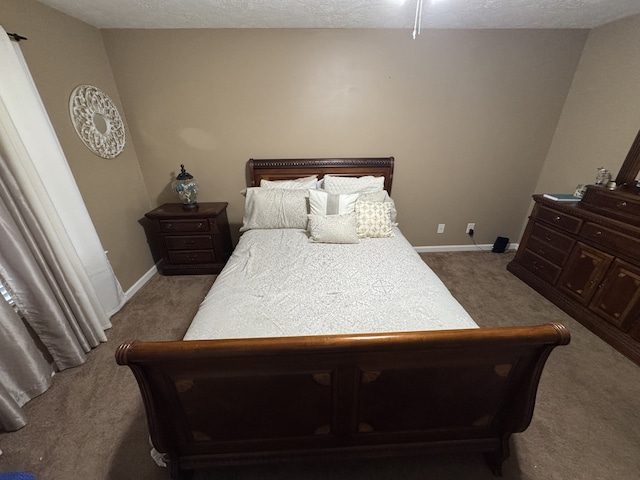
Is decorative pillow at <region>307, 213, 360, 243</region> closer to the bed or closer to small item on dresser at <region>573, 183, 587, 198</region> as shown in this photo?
the bed

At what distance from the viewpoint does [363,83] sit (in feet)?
8.00

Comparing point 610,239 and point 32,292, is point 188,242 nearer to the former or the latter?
point 32,292

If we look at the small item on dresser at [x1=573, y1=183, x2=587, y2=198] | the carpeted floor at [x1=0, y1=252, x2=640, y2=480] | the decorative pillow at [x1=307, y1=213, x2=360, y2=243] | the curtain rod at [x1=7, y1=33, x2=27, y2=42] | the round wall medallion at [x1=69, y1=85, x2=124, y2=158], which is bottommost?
the carpeted floor at [x1=0, y1=252, x2=640, y2=480]

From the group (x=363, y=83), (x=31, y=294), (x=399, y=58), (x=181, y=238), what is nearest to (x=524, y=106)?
(x=399, y=58)

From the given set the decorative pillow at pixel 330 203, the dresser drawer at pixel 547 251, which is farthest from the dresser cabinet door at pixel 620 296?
the decorative pillow at pixel 330 203

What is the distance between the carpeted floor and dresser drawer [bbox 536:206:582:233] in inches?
30.7

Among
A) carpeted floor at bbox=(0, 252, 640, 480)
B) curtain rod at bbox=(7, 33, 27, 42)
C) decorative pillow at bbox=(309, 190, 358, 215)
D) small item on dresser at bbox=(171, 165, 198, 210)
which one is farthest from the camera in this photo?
small item on dresser at bbox=(171, 165, 198, 210)

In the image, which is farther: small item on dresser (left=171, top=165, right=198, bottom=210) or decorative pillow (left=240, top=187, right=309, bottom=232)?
small item on dresser (left=171, top=165, right=198, bottom=210)

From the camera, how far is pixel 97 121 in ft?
6.98

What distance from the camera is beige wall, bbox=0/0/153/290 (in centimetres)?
165

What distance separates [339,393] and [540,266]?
96.4 inches

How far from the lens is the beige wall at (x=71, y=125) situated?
1654mm

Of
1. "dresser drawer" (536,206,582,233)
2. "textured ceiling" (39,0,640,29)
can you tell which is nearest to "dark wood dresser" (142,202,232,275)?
"textured ceiling" (39,0,640,29)

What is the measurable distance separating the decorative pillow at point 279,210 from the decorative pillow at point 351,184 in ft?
0.87
